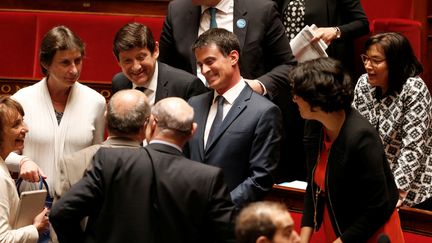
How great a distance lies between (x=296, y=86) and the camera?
7.37 feet

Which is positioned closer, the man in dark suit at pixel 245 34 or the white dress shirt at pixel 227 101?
the white dress shirt at pixel 227 101

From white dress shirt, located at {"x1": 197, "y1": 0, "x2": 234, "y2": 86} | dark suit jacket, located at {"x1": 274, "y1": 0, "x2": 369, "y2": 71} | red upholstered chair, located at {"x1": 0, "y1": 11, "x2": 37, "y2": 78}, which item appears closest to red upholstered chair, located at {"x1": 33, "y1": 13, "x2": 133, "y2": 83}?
red upholstered chair, located at {"x1": 0, "y1": 11, "x2": 37, "y2": 78}

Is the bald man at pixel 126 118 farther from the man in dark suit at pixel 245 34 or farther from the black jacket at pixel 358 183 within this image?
the man in dark suit at pixel 245 34

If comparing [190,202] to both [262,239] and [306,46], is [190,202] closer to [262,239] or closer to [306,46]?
[262,239]

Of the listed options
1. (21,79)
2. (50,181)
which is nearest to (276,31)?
(50,181)

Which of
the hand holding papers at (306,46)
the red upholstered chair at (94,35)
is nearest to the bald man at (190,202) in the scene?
the hand holding papers at (306,46)

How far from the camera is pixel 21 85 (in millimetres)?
3861

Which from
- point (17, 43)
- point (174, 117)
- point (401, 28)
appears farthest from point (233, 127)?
point (17, 43)

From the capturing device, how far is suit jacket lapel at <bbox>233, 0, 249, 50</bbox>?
2.91 meters

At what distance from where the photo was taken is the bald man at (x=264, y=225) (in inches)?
69.3

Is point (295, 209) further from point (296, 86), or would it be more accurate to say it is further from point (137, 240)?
point (137, 240)

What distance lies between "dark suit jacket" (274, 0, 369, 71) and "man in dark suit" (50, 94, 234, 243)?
1.65 m

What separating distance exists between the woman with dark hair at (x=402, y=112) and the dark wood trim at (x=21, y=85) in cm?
130

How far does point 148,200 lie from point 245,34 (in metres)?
1.07
